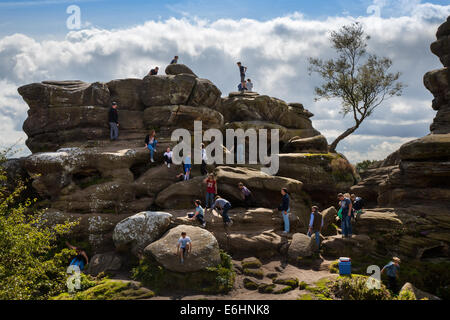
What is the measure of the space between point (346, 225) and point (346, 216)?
62 cm

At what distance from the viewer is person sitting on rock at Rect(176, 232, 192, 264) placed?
1721 cm

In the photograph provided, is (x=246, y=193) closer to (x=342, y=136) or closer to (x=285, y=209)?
(x=285, y=209)

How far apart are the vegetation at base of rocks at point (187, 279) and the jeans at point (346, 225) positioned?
26.3 ft

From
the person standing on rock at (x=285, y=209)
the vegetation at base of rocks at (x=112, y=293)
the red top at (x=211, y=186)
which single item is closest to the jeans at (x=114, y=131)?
the red top at (x=211, y=186)

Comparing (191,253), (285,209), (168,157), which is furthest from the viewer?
(168,157)

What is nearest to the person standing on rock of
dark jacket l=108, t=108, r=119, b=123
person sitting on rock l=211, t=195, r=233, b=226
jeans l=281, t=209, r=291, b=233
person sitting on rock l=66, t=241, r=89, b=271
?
jeans l=281, t=209, r=291, b=233

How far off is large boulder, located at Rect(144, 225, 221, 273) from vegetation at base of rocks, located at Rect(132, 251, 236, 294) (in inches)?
10.4

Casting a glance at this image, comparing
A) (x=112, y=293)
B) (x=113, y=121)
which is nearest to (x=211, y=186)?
(x=112, y=293)

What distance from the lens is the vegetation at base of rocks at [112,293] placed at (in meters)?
15.4

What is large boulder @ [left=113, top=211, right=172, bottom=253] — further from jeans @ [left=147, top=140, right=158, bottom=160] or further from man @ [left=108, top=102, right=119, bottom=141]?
man @ [left=108, top=102, right=119, bottom=141]

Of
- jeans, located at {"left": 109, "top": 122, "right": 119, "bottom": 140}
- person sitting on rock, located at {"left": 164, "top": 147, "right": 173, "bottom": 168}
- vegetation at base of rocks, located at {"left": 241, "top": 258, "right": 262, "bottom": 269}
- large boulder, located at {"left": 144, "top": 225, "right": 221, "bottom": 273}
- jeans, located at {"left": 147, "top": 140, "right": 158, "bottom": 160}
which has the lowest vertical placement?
vegetation at base of rocks, located at {"left": 241, "top": 258, "right": 262, "bottom": 269}

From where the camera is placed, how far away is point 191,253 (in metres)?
17.5

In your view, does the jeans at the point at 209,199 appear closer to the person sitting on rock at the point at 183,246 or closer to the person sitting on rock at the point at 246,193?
the person sitting on rock at the point at 246,193

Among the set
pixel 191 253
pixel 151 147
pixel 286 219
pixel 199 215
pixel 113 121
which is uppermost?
pixel 113 121
